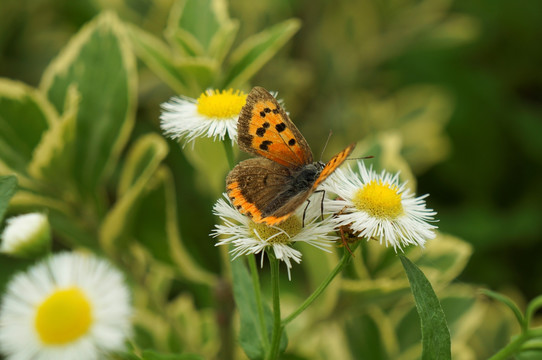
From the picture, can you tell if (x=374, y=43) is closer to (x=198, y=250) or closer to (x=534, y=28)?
(x=534, y=28)

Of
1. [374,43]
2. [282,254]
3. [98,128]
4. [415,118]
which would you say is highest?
[374,43]

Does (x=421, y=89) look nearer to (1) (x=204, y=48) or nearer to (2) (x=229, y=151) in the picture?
(1) (x=204, y=48)

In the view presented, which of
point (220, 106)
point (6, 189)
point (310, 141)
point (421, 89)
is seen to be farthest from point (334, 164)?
point (421, 89)

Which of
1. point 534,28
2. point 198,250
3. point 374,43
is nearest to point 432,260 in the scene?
point 198,250

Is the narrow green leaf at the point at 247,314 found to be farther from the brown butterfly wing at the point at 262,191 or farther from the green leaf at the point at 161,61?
the green leaf at the point at 161,61

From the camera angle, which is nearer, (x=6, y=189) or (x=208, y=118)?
(x=6, y=189)

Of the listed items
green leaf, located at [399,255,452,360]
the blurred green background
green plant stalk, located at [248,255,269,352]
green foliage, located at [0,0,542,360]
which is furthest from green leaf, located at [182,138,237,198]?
the blurred green background
